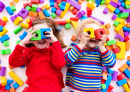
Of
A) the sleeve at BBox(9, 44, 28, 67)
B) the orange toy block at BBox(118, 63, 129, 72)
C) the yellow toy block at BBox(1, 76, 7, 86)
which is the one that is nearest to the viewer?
the sleeve at BBox(9, 44, 28, 67)

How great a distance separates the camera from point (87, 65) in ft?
3.02

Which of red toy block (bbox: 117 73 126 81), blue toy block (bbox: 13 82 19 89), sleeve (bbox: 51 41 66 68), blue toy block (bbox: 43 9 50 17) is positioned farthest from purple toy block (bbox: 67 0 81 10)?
blue toy block (bbox: 13 82 19 89)

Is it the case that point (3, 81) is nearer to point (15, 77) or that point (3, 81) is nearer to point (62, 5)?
point (15, 77)

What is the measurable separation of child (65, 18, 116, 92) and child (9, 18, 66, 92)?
4.1 inches

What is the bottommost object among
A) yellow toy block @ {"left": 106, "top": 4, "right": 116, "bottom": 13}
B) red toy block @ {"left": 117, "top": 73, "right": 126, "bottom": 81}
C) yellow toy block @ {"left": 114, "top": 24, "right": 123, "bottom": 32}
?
red toy block @ {"left": 117, "top": 73, "right": 126, "bottom": 81}

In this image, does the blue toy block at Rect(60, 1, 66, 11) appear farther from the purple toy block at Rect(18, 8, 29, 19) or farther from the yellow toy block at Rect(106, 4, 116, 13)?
the yellow toy block at Rect(106, 4, 116, 13)

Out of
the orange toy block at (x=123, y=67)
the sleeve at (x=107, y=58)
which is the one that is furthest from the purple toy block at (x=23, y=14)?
the orange toy block at (x=123, y=67)

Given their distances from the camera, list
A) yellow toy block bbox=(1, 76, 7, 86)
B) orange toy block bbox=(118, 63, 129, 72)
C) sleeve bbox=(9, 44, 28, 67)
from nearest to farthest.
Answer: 1. sleeve bbox=(9, 44, 28, 67)
2. yellow toy block bbox=(1, 76, 7, 86)
3. orange toy block bbox=(118, 63, 129, 72)

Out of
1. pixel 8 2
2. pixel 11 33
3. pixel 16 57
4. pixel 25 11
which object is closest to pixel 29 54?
pixel 16 57

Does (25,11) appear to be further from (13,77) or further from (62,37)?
(13,77)

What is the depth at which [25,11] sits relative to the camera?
1.08 m

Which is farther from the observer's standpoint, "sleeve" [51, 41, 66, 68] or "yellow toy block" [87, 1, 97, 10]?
"yellow toy block" [87, 1, 97, 10]

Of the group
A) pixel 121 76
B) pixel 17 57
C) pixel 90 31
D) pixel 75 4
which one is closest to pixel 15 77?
pixel 17 57

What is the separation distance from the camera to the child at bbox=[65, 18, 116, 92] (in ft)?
2.88
